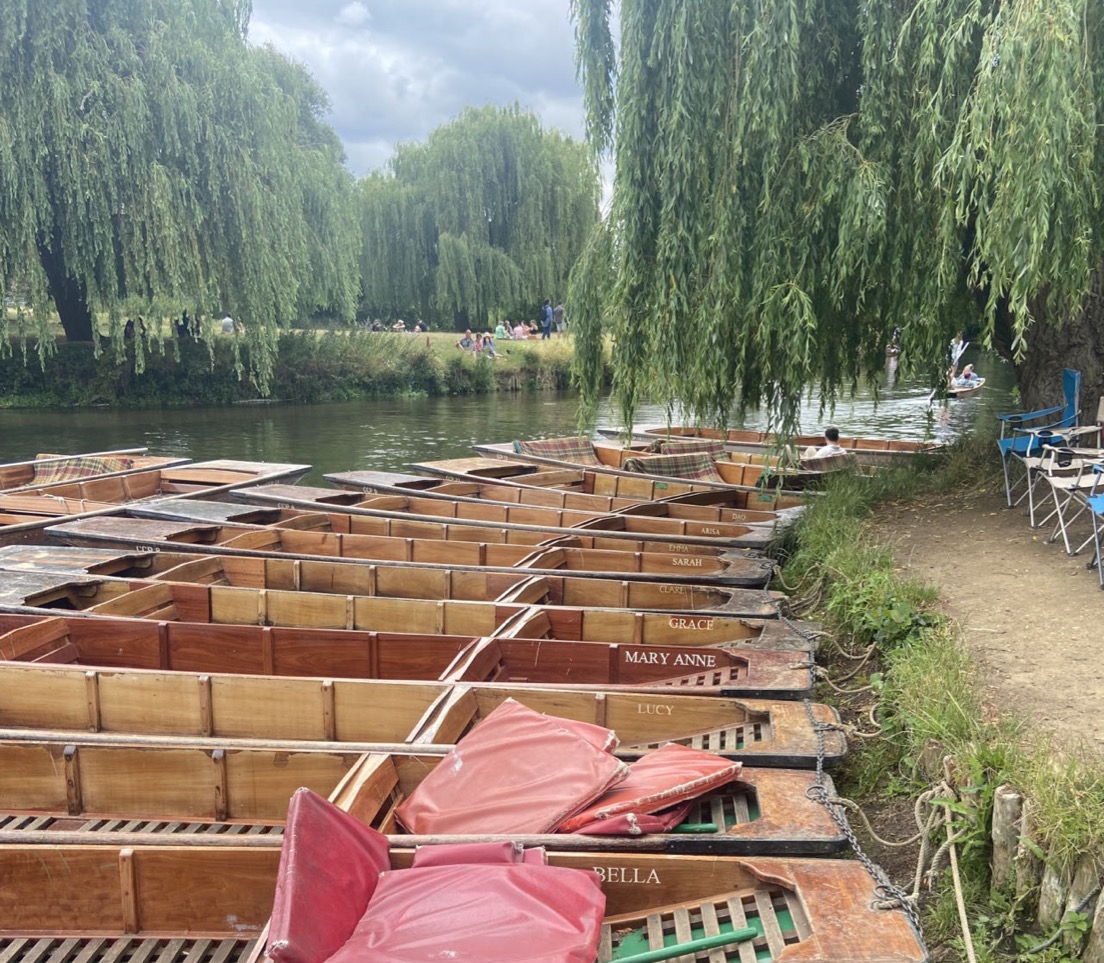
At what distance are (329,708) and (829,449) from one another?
27.2ft

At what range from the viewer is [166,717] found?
452 centimetres

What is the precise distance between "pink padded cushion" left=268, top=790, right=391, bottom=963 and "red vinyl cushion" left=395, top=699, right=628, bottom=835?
1.12 feet

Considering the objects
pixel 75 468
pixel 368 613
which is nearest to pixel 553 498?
pixel 368 613

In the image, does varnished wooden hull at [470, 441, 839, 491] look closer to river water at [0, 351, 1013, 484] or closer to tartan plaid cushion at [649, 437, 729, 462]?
tartan plaid cushion at [649, 437, 729, 462]

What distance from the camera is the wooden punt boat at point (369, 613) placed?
5551 millimetres

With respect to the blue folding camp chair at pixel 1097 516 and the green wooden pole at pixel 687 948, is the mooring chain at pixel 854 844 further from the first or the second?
the blue folding camp chair at pixel 1097 516

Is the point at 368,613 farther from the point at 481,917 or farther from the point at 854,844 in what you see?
the point at 854,844

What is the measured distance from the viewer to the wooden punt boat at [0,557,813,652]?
5.55 metres

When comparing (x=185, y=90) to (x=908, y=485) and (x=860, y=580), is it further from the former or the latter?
(x=860, y=580)

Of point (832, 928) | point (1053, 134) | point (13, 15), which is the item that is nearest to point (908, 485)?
point (1053, 134)

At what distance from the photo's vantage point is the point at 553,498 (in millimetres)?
9617

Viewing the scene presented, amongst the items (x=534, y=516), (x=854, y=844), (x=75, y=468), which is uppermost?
(x=75, y=468)

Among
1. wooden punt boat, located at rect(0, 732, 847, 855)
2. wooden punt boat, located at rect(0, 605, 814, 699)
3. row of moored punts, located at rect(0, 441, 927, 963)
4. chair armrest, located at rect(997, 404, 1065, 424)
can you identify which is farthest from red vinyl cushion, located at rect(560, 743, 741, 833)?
chair armrest, located at rect(997, 404, 1065, 424)

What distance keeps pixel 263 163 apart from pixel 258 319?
299cm
